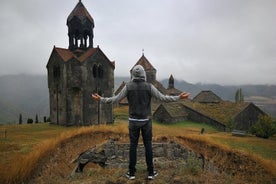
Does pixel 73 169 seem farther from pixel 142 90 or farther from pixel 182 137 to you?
pixel 182 137

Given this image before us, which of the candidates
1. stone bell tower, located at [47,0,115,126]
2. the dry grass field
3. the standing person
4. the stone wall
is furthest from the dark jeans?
stone bell tower, located at [47,0,115,126]

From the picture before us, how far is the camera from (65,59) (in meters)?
29.8

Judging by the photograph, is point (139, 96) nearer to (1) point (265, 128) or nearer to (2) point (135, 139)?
(2) point (135, 139)

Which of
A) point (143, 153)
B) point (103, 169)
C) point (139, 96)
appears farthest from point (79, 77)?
point (139, 96)

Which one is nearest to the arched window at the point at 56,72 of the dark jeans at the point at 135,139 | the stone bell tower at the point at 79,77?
the stone bell tower at the point at 79,77

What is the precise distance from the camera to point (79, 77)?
97.1ft

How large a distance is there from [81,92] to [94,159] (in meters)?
22.6

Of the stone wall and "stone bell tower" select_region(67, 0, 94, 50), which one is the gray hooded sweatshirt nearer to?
the stone wall

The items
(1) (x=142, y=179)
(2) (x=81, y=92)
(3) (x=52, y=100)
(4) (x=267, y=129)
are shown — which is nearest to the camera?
(1) (x=142, y=179)

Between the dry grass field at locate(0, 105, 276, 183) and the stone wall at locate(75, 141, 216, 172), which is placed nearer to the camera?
the dry grass field at locate(0, 105, 276, 183)

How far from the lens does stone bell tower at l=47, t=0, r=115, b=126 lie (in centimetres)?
2964

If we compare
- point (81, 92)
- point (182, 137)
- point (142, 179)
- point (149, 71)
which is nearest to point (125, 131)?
point (182, 137)

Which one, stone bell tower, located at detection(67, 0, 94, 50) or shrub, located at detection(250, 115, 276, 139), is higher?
stone bell tower, located at detection(67, 0, 94, 50)

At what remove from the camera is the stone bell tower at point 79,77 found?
29.6 meters
